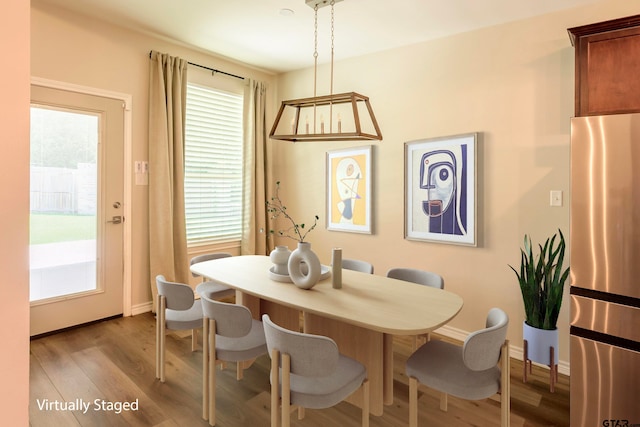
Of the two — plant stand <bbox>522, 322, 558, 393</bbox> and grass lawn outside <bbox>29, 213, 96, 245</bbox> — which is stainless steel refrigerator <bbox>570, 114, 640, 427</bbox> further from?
grass lawn outside <bbox>29, 213, 96, 245</bbox>

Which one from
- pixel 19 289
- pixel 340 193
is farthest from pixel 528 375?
pixel 19 289

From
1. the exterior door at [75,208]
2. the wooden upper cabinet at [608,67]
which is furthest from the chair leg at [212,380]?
the wooden upper cabinet at [608,67]

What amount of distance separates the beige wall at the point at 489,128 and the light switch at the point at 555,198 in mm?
36

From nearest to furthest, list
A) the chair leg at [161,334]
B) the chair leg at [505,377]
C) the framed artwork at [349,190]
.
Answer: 1. the chair leg at [505,377]
2. the chair leg at [161,334]
3. the framed artwork at [349,190]

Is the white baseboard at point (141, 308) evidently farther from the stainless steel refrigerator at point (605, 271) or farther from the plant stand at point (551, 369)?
the stainless steel refrigerator at point (605, 271)

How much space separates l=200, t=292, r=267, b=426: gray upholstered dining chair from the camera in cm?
188

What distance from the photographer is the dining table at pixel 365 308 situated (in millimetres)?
1763

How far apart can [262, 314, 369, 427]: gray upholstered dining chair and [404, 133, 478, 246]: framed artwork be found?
1914mm

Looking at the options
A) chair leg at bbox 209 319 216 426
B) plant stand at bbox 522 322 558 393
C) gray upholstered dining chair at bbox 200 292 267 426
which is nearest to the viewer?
gray upholstered dining chair at bbox 200 292 267 426

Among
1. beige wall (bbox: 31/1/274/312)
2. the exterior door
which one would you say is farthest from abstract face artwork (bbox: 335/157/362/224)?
the exterior door

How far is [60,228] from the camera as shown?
126 inches

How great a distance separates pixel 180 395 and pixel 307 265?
1.18m

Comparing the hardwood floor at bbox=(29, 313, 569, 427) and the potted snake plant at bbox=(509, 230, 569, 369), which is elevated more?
the potted snake plant at bbox=(509, 230, 569, 369)

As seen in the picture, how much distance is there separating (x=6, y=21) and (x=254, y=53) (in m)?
3.85
